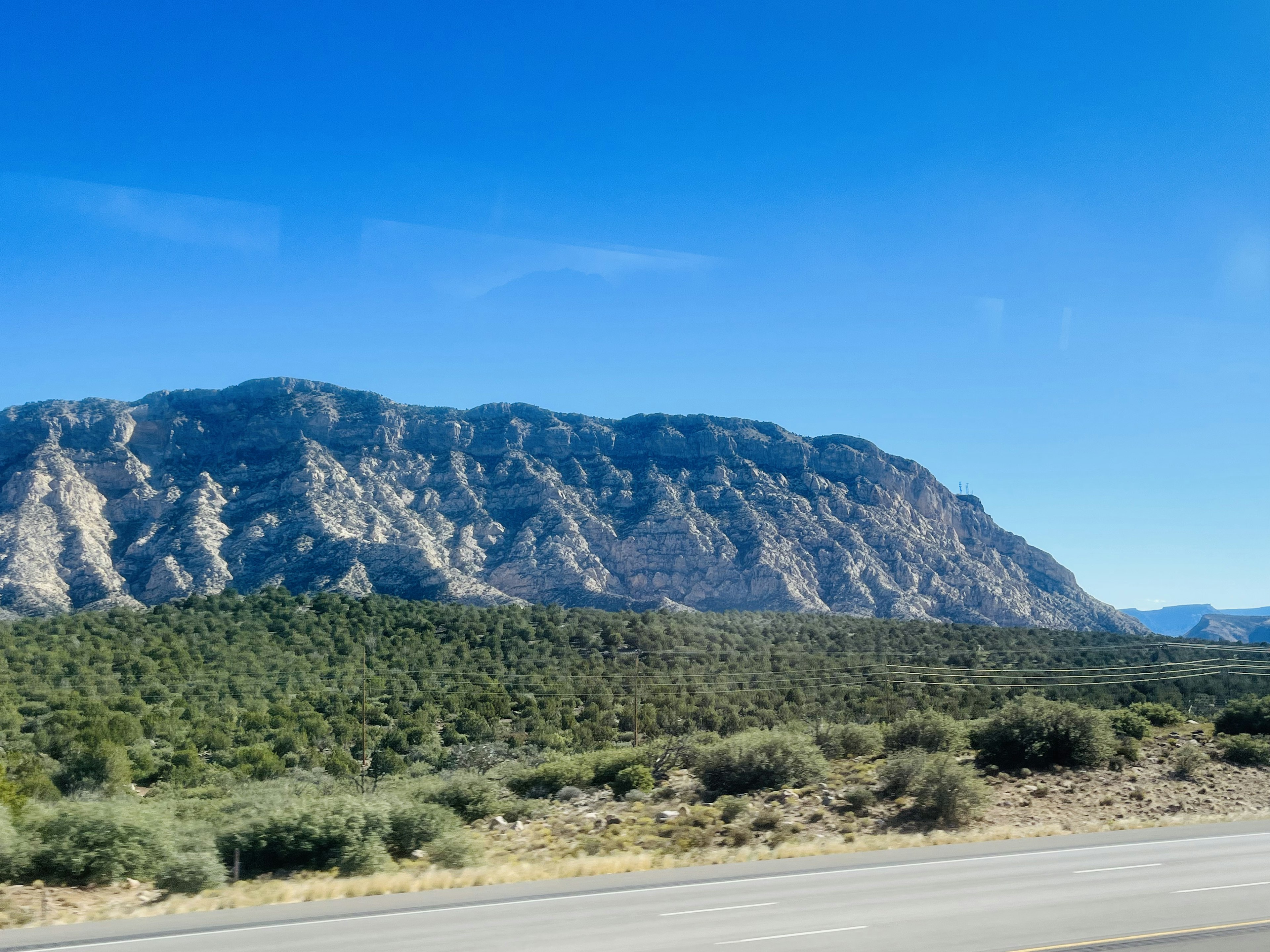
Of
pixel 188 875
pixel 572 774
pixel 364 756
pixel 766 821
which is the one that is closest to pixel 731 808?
pixel 766 821

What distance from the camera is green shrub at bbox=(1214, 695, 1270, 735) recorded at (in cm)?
3406

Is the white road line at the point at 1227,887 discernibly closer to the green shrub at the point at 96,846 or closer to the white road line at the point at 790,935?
the white road line at the point at 790,935

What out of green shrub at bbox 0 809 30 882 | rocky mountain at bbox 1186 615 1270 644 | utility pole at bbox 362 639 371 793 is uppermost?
green shrub at bbox 0 809 30 882

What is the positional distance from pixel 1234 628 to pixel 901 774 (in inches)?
6185

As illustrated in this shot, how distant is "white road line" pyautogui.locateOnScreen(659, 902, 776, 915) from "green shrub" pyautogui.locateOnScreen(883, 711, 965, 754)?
1871 centimetres

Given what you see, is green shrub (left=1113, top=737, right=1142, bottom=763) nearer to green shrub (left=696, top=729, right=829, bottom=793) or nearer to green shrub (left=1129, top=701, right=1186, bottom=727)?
green shrub (left=1129, top=701, right=1186, bottom=727)

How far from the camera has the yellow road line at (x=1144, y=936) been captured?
1105cm

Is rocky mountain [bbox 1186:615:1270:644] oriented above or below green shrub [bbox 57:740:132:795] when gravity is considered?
below

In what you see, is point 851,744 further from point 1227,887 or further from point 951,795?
point 1227,887

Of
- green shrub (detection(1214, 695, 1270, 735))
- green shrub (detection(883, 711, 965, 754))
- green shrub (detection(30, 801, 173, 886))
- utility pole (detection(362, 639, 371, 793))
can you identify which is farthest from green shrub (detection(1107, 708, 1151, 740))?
green shrub (detection(30, 801, 173, 886))

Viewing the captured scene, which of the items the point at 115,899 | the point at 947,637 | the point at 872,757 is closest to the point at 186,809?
the point at 115,899

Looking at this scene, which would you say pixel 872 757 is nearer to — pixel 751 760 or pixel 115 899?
pixel 751 760

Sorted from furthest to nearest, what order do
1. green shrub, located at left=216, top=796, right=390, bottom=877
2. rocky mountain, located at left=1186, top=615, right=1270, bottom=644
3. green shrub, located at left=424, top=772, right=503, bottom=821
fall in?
rocky mountain, located at left=1186, top=615, right=1270, bottom=644 → green shrub, located at left=424, top=772, right=503, bottom=821 → green shrub, located at left=216, top=796, right=390, bottom=877

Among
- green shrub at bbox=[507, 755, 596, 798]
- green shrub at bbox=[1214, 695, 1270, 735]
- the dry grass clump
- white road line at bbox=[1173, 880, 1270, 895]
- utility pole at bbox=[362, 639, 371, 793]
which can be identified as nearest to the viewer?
white road line at bbox=[1173, 880, 1270, 895]
